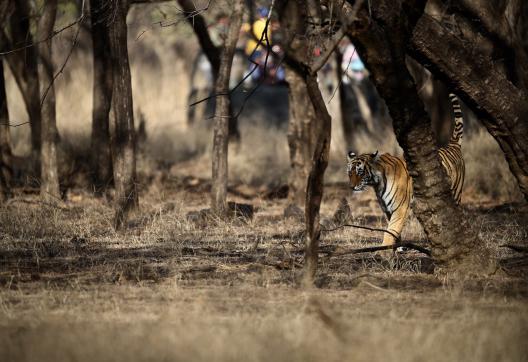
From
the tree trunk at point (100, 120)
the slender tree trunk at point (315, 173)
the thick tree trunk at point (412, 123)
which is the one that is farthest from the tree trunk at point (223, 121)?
the slender tree trunk at point (315, 173)

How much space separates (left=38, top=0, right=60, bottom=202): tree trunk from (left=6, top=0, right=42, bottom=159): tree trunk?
0.90 metres

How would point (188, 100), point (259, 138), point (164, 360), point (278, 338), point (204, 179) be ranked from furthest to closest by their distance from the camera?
point (188, 100), point (259, 138), point (204, 179), point (278, 338), point (164, 360)

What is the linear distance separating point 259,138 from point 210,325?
17.3m

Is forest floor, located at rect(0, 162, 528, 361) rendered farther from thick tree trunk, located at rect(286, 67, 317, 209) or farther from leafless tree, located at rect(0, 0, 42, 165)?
leafless tree, located at rect(0, 0, 42, 165)

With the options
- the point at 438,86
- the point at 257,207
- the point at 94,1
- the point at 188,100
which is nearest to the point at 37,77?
the point at 94,1

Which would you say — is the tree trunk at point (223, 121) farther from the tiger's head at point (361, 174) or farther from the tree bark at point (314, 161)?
the tree bark at point (314, 161)

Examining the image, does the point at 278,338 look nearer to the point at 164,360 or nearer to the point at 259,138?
the point at 164,360

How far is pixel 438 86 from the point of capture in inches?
669

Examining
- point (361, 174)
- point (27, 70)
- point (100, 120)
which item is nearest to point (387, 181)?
point (361, 174)

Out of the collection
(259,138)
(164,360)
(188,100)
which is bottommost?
(164,360)

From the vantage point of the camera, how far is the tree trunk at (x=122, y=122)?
37.3 feet

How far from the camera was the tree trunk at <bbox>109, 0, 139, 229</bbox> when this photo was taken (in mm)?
11359

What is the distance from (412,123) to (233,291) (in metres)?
2.00

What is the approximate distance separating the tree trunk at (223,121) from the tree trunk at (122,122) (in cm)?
119
